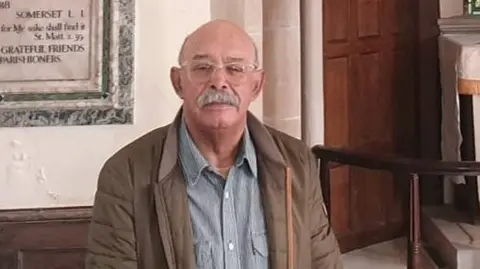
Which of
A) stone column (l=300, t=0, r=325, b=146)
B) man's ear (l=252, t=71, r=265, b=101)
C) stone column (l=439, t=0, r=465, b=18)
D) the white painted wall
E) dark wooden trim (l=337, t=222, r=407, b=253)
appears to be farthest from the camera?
stone column (l=439, t=0, r=465, b=18)

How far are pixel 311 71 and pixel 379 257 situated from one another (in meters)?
0.95

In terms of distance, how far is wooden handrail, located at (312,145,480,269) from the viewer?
274 cm

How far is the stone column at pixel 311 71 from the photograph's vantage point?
11.9 feet

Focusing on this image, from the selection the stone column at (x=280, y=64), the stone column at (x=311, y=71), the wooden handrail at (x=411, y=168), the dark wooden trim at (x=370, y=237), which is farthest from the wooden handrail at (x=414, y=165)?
the dark wooden trim at (x=370, y=237)

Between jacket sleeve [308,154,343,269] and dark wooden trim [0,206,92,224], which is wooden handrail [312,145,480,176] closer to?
dark wooden trim [0,206,92,224]

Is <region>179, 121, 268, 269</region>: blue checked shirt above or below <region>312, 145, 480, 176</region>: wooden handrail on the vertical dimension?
below

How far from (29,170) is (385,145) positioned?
2.14 metres

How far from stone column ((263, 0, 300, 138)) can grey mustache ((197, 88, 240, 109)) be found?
1747 millimetres

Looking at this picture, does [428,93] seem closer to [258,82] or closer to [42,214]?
[42,214]

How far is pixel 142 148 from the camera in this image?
1.77 metres

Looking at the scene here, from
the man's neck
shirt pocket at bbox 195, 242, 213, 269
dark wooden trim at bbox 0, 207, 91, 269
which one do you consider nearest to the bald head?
the man's neck

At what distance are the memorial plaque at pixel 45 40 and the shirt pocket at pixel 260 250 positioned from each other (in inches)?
50.7

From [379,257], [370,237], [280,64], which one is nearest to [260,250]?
[280,64]

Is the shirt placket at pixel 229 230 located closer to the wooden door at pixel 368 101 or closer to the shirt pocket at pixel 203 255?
the shirt pocket at pixel 203 255
